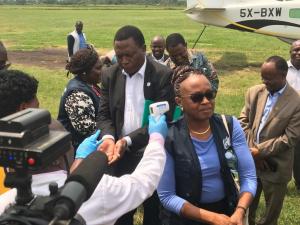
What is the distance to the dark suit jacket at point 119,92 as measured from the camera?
11.4 ft

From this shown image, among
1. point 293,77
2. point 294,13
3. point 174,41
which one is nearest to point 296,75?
point 293,77

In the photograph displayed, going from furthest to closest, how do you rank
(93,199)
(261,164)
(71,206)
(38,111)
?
(261,164), (93,199), (38,111), (71,206)

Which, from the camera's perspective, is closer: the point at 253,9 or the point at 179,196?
the point at 179,196

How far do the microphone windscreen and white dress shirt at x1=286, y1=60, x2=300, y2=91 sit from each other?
13.8 ft

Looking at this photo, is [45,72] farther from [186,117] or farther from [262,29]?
[186,117]

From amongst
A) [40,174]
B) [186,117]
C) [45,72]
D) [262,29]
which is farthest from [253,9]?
[40,174]

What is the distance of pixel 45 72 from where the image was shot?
49.4ft

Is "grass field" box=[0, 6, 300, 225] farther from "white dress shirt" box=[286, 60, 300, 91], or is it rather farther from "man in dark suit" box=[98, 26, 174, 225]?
"man in dark suit" box=[98, 26, 174, 225]

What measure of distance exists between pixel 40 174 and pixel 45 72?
1359 cm

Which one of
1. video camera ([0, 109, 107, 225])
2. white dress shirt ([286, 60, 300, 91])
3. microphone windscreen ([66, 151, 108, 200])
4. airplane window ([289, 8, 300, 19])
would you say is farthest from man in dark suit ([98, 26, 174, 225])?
airplane window ([289, 8, 300, 19])

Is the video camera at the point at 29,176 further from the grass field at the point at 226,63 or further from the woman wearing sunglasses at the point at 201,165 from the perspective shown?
the grass field at the point at 226,63

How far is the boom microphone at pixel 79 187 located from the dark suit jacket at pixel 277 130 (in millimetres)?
2447

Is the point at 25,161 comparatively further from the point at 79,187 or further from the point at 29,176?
the point at 79,187

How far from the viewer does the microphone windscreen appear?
56.2 inches
